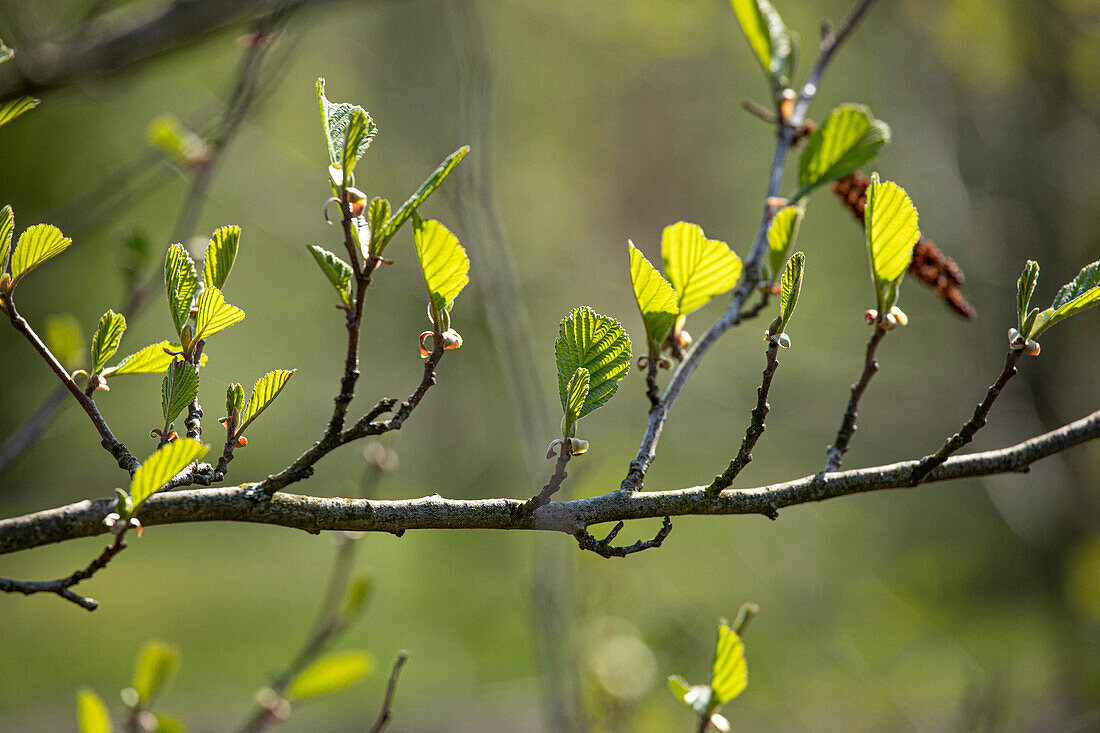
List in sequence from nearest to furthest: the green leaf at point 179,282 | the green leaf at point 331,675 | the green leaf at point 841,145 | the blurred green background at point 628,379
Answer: the green leaf at point 179,282, the green leaf at point 841,145, the green leaf at point 331,675, the blurred green background at point 628,379

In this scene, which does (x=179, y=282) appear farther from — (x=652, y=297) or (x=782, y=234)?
(x=782, y=234)

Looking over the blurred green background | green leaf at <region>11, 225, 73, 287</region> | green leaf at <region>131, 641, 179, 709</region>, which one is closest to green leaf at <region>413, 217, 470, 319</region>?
green leaf at <region>11, 225, 73, 287</region>

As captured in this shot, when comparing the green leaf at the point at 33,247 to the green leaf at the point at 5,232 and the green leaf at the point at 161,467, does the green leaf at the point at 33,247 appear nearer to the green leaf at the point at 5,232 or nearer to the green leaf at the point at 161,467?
the green leaf at the point at 5,232

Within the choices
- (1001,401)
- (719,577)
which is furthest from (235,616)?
(1001,401)

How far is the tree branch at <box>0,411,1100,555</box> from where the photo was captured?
45 cm

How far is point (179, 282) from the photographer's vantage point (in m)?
0.52

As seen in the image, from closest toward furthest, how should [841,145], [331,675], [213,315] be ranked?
[213,315] → [841,145] → [331,675]

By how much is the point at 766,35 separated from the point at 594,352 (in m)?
0.48

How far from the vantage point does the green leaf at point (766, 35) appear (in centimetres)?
82

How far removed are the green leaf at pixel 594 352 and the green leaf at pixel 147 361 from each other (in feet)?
Result: 0.84

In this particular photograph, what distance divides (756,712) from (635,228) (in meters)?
2.83

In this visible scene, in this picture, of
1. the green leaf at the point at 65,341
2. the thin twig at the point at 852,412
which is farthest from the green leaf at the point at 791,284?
the green leaf at the point at 65,341

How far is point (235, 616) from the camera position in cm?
496

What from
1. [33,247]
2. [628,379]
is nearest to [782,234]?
[33,247]
